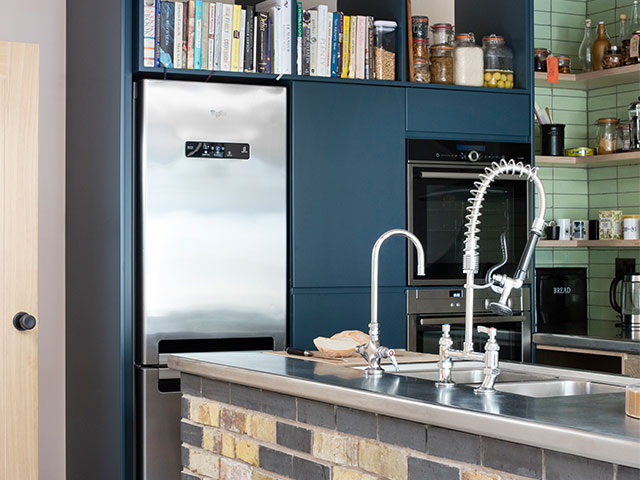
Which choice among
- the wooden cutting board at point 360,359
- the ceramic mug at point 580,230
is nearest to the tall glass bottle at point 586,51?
the ceramic mug at point 580,230

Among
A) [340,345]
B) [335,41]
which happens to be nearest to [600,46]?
[335,41]

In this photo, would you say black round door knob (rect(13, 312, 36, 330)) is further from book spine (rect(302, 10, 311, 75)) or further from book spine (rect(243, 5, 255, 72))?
book spine (rect(302, 10, 311, 75))

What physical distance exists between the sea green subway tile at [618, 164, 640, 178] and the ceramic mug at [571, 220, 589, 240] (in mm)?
288

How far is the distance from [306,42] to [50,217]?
1317 millimetres

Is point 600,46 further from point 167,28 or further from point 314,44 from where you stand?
point 167,28

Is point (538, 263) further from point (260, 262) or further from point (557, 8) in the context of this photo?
point (260, 262)

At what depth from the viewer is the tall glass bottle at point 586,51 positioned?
14.5 ft

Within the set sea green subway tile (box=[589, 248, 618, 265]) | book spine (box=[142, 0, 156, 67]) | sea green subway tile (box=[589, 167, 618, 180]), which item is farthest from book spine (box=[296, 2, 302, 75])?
sea green subway tile (box=[589, 248, 618, 265])

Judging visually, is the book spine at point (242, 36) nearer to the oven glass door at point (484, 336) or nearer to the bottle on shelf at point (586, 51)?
the oven glass door at point (484, 336)

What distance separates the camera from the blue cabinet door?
3.60 m

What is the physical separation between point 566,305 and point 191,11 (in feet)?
7.37

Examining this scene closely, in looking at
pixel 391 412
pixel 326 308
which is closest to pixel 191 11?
pixel 326 308

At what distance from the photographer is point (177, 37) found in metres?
3.47

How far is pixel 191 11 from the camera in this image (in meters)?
3.48
